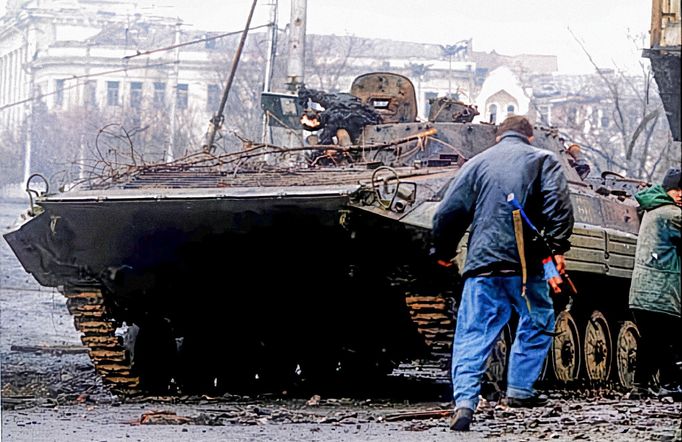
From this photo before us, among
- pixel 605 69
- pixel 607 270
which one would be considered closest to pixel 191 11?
pixel 607 270

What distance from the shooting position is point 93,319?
9156mm

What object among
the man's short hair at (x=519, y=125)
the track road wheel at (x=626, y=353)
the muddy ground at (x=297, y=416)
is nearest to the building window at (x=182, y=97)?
the muddy ground at (x=297, y=416)

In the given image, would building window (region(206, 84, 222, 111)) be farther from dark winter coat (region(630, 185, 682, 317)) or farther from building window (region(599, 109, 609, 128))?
dark winter coat (region(630, 185, 682, 317))

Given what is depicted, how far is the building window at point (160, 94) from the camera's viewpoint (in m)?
18.0

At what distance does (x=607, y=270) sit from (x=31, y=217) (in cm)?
381

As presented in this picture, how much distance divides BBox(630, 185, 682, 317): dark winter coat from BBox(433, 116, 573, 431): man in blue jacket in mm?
980

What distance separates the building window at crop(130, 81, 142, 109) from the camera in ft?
60.4

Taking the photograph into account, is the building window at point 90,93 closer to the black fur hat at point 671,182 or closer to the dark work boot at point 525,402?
the black fur hat at point 671,182

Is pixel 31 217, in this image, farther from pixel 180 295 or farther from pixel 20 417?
pixel 20 417

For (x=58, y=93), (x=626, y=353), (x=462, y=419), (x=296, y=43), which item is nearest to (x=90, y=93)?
(x=58, y=93)

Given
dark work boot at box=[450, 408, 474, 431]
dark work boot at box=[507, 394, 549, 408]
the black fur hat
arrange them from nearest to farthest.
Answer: dark work boot at box=[450, 408, 474, 431] < dark work boot at box=[507, 394, 549, 408] < the black fur hat

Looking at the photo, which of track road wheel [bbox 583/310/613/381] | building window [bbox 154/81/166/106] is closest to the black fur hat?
track road wheel [bbox 583/310/613/381]

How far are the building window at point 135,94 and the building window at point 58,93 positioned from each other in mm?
2158

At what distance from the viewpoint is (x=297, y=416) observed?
714 cm
